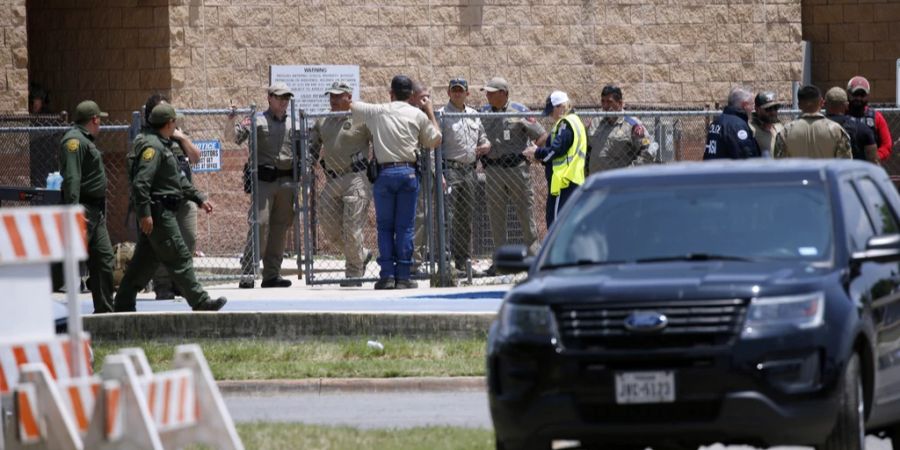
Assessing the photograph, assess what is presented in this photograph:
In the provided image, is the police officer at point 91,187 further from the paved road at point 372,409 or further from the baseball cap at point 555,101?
the baseball cap at point 555,101

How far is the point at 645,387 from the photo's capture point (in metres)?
8.04

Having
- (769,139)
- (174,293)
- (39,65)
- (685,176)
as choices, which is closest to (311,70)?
(39,65)

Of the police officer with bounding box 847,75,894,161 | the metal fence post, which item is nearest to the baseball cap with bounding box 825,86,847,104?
the police officer with bounding box 847,75,894,161

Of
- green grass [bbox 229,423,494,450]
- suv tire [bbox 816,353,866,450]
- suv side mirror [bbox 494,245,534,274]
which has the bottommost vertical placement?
green grass [bbox 229,423,494,450]

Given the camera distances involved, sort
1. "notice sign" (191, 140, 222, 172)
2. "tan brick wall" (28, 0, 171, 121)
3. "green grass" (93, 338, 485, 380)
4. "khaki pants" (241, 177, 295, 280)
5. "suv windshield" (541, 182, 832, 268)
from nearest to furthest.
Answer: "suv windshield" (541, 182, 832, 268), "green grass" (93, 338, 485, 380), "khaki pants" (241, 177, 295, 280), "notice sign" (191, 140, 222, 172), "tan brick wall" (28, 0, 171, 121)

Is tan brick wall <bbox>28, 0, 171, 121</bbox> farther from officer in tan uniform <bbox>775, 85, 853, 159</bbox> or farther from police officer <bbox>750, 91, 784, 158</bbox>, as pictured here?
officer in tan uniform <bbox>775, 85, 853, 159</bbox>

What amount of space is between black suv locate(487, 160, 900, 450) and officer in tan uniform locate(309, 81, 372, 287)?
10.3 meters

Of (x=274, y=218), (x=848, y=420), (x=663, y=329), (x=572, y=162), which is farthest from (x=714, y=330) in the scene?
(x=274, y=218)

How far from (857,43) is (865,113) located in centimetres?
1164

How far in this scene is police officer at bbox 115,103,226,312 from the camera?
619 inches

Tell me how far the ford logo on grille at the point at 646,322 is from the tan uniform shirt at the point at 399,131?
33.9ft

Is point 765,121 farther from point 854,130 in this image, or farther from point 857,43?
point 857,43

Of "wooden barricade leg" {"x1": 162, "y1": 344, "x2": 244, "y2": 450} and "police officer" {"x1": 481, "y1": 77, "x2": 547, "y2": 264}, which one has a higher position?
"police officer" {"x1": 481, "y1": 77, "x2": 547, "y2": 264}

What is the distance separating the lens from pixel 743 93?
1694 cm
